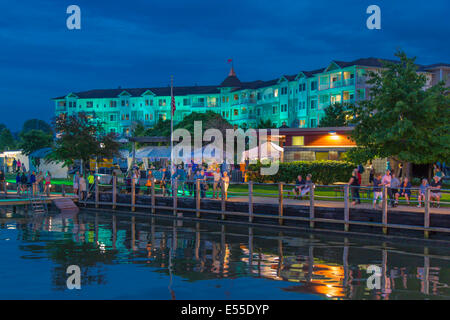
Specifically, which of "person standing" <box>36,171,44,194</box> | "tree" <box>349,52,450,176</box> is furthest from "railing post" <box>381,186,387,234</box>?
"person standing" <box>36,171,44,194</box>

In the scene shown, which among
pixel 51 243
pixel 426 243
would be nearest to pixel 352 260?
pixel 426 243

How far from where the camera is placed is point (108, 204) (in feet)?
114

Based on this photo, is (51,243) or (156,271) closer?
(156,271)

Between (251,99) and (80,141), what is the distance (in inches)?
2655

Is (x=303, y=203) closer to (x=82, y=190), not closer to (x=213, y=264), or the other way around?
(x=213, y=264)

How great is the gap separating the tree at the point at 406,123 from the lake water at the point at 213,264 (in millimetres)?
10315

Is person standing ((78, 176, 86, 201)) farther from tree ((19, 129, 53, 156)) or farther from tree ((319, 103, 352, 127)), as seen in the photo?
tree ((19, 129, 53, 156))

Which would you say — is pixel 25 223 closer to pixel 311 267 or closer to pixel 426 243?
pixel 311 267

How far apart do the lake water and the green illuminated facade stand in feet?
86.5

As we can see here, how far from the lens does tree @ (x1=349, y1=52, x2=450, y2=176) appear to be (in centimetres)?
3064

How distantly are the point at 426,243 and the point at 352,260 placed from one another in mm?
4196

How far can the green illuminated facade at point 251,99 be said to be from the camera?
79.9 m

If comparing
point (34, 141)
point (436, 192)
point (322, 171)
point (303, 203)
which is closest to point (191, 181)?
point (303, 203)

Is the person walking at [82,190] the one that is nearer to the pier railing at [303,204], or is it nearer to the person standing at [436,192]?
the pier railing at [303,204]
